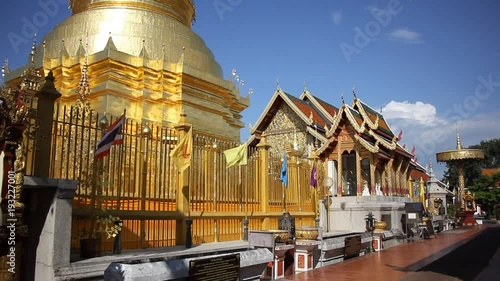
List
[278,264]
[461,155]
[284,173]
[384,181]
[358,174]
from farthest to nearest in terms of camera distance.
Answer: [461,155], [384,181], [358,174], [284,173], [278,264]

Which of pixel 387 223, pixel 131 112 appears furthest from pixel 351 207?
pixel 131 112

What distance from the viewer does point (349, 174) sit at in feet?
60.3

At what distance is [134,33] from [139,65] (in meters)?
2.08

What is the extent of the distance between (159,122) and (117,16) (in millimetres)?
5253

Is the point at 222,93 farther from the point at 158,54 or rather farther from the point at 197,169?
the point at 197,169

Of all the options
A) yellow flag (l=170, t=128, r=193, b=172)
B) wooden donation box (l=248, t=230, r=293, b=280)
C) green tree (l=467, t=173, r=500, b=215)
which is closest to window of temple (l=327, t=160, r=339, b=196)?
wooden donation box (l=248, t=230, r=293, b=280)

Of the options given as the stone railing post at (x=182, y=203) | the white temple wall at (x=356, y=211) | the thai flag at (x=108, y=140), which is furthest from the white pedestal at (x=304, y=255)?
the white temple wall at (x=356, y=211)

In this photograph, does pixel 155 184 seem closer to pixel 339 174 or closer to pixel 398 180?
pixel 339 174

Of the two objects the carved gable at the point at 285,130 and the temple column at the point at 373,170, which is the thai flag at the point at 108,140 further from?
the carved gable at the point at 285,130

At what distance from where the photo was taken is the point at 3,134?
531 cm

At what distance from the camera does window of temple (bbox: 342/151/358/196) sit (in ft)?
58.7

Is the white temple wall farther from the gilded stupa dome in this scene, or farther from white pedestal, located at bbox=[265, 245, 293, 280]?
the gilded stupa dome

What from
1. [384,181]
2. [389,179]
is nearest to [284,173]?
[384,181]

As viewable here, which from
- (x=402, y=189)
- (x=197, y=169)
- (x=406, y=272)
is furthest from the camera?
(x=402, y=189)
